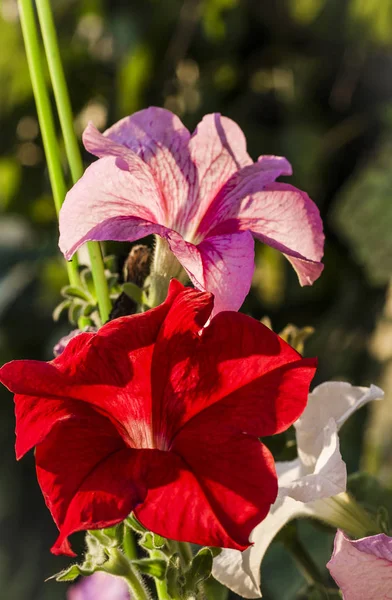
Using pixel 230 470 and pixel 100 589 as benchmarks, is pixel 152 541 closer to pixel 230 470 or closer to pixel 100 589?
pixel 230 470

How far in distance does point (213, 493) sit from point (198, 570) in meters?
0.03

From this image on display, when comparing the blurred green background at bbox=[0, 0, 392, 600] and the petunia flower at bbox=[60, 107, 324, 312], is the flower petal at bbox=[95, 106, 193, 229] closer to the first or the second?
the petunia flower at bbox=[60, 107, 324, 312]

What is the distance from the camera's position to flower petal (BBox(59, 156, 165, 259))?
0.69 feet

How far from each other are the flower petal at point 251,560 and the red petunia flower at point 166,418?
0.16 ft

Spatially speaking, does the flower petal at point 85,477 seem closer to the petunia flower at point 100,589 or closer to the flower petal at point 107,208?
the flower petal at point 107,208

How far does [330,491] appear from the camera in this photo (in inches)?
8.3

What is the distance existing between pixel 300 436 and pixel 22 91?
2.83 ft

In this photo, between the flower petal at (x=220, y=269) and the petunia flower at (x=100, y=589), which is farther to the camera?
the petunia flower at (x=100, y=589)

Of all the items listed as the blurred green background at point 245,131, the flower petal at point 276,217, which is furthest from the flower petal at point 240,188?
the blurred green background at point 245,131

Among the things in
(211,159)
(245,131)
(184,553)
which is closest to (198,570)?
(184,553)

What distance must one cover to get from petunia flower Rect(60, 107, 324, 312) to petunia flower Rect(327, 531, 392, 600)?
0.07 meters

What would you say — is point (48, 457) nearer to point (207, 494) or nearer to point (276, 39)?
point (207, 494)

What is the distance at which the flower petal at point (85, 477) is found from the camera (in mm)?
179

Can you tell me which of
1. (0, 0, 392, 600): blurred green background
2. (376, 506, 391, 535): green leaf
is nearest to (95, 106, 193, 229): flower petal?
(376, 506, 391, 535): green leaf
